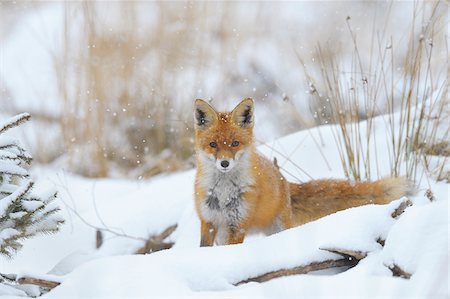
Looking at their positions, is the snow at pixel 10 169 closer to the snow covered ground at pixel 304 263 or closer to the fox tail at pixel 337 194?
the snow covered ground at pixel 304 263

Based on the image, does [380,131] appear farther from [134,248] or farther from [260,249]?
[260,249]

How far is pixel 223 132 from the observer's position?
167 inches

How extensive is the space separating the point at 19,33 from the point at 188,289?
784 centimetres

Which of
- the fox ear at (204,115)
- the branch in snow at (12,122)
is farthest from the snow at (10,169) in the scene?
the fox ear at (204,115)

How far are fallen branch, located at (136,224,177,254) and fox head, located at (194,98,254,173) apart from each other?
1.08 metres

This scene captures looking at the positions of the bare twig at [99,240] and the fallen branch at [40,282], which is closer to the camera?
the fallen branch at [40,282]

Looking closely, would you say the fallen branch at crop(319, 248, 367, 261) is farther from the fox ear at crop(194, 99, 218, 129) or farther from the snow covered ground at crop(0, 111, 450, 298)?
the fox ear at crop(194, 99, 218, 129)

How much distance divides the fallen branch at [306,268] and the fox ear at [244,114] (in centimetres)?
157

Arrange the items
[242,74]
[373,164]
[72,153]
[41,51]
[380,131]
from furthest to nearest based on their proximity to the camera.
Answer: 1. [41,51]
2. [242,74]
3. [72,153]
4. [380,131]
5. [373,164]

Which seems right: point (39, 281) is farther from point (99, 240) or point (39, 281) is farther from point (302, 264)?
point (99, 240)

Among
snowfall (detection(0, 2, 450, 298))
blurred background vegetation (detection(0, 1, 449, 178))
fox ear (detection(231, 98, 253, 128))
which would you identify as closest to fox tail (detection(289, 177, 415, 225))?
fox ear (detection(231, 98, 253, 128))

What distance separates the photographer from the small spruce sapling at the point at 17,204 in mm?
2941

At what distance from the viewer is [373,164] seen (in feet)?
16.7

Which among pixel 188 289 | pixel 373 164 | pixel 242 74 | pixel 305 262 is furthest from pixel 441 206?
pixel 242 74
